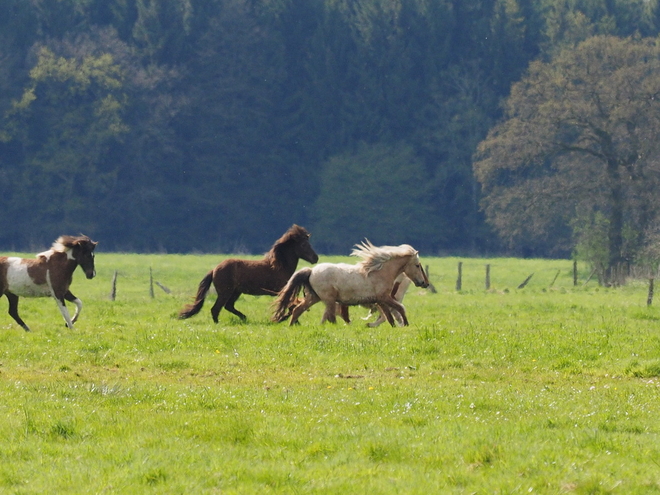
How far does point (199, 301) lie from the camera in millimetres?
22422

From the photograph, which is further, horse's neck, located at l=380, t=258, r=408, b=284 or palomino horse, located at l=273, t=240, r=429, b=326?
horse's neck, located at l=380, t=258, r=408, b=284

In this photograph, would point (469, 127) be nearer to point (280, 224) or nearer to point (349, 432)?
point (280, 224)

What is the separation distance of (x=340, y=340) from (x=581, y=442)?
26.4ft

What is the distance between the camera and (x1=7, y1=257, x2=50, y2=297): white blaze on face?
19953 mm

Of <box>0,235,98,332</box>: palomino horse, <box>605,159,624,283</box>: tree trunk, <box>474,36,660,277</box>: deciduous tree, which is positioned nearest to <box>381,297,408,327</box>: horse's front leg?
<box>0,235,98,332</box>: palomino horse

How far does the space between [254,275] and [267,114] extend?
194 feet

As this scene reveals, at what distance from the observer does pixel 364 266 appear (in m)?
20.2

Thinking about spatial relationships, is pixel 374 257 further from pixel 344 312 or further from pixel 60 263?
pixel 60 263

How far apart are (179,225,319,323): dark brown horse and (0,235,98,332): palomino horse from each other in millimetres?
2721

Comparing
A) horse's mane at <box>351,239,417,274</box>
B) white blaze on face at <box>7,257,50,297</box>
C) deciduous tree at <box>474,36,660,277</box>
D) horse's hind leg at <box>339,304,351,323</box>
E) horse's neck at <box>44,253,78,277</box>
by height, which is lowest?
horse's hind leg at <box>339,304,351,323</box>

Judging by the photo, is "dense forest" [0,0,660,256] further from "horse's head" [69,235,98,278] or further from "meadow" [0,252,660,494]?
"meadow" [0,252,660,494]

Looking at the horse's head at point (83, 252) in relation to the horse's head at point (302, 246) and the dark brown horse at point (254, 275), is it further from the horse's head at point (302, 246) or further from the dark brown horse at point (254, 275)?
the horse's head at point (302, 246)

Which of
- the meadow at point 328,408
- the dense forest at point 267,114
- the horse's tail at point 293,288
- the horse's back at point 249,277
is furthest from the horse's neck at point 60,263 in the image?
the dense forest at point 267,114

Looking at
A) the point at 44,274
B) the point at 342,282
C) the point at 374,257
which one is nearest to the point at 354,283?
the point at 342,282
